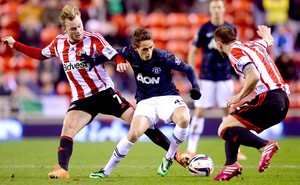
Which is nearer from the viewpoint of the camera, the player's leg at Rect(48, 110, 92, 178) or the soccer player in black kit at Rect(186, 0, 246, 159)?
the player's leg at Rect(48, 110, 92, 178)

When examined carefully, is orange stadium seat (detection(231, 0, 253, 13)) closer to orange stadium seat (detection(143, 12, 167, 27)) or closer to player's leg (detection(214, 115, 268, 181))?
orange stadium seat (detection(143, 12, 167, 27))

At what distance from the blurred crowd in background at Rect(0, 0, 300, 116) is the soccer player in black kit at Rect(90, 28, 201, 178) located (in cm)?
973

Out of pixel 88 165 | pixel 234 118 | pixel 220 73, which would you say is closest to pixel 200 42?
pixel 220 73

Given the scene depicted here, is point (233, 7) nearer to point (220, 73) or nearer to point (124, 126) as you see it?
point (124, 126)

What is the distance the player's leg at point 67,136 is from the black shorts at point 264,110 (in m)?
2.23

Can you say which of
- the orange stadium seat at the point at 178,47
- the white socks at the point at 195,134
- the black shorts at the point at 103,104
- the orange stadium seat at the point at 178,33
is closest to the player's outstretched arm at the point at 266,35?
the black shorts at the point at 103,104

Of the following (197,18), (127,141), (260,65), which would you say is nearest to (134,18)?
(197,18)

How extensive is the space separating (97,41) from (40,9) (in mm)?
13168

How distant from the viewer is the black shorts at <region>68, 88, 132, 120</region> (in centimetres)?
1030

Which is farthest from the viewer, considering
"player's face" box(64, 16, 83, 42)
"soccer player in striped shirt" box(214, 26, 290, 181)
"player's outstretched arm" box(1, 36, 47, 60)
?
"player's outstretched arm" box(1, 36, 47, 60)

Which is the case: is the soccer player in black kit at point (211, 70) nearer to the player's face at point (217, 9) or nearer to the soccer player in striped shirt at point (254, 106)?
the player's face at point (217, 9)

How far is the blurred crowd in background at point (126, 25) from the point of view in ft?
67.4

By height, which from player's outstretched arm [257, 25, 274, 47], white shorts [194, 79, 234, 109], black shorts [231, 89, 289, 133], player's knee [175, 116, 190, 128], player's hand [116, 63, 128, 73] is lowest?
white shorts [194, 79, 234, 109]

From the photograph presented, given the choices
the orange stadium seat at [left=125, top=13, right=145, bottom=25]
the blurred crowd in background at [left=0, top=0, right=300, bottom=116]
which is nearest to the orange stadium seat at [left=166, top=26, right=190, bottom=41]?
the blurred crowd in background at [left=0, top=0, right=300, bottom=116]
